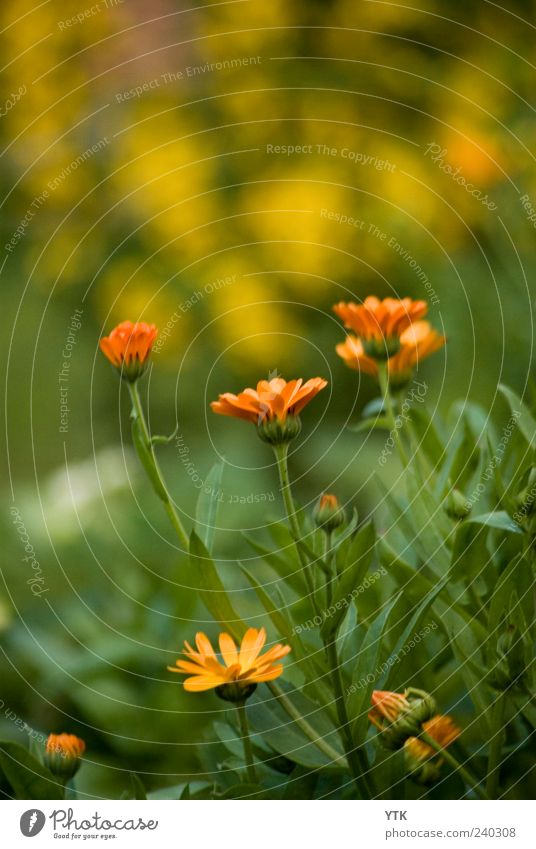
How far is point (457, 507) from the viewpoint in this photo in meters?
0.40

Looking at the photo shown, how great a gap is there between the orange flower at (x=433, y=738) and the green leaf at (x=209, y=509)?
0.11 m

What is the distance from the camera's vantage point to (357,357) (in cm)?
43

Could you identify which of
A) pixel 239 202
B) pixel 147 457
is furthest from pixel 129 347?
pixel 239 202

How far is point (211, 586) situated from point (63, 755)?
0.11 metres

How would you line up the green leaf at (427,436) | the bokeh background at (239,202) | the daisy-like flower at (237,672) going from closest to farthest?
the daisy-like flower at (237,672) → the green leaf at (427,436) → the bokeh background at (239,202)

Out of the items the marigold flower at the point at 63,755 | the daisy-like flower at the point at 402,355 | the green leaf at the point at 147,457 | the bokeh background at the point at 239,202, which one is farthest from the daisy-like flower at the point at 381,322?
A: the bokeh background at the point at 239,202

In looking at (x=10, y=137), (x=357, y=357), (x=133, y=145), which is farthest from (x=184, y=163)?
(x=357, y=357)

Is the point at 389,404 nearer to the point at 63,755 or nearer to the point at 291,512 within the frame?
the point at 291,512

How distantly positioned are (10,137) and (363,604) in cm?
86

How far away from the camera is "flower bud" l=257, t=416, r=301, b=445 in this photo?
1.22 ft

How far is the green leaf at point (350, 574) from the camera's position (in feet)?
1.19

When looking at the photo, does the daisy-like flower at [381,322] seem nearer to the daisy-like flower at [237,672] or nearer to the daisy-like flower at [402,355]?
the daisy-like flower at [402,355]

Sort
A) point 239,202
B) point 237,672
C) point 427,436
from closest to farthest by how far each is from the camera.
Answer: point 237,672 → point 427,436 → point 239,202

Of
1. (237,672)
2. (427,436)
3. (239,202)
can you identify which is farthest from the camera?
(239,202)
